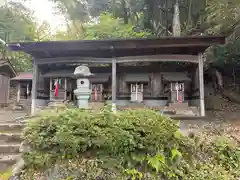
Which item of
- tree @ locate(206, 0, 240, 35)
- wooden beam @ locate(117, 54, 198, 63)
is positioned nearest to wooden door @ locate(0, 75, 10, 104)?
wooden beam @ locate(117, 54, 198, 63)

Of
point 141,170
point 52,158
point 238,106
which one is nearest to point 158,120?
point 141,170

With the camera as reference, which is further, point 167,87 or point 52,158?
point 167,87

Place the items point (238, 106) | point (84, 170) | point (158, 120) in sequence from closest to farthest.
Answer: point (84, 170)
point (158, 120)
point (238, 106)

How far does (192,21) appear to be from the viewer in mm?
15852

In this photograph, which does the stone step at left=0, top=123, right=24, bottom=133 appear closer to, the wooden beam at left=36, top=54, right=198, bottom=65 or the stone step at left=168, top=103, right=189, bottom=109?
the wooden beam at left=36, top=54, right=198, bottom=65

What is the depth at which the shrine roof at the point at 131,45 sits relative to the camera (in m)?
8.62

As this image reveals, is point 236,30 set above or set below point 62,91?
above

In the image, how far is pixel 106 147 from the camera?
3539 mm

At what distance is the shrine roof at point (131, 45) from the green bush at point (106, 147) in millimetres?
5841

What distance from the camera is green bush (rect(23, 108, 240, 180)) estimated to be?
3455 mm

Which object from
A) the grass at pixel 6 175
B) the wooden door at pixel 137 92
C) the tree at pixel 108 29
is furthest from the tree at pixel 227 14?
the grass at pixel 6 175

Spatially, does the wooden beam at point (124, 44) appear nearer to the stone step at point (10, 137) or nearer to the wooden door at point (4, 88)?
the stone step at point (10, 137)

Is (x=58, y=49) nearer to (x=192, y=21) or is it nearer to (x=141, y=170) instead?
(x=141, y=170)

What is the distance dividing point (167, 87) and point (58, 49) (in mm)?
6505
